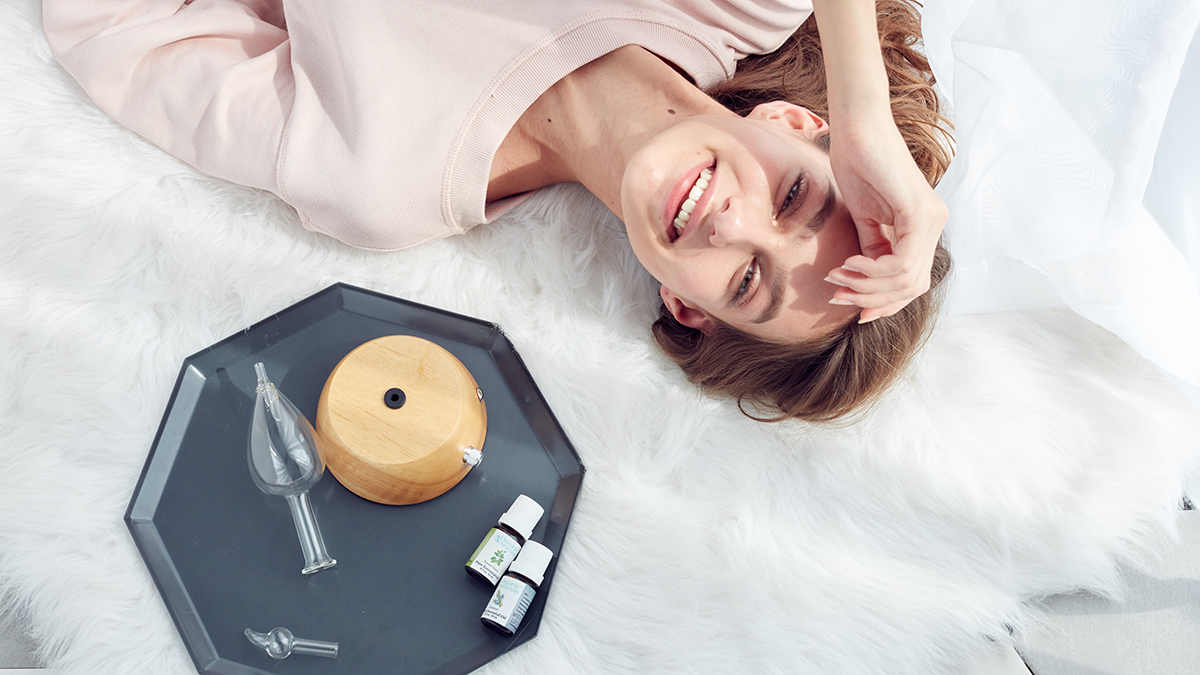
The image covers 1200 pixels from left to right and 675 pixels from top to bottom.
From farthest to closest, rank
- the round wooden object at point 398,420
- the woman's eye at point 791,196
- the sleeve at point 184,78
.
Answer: the sleeve at point 184,78
the round wooden object at point 398,420
the woman's eye at point 791,196

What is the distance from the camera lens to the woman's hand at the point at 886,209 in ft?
2.62

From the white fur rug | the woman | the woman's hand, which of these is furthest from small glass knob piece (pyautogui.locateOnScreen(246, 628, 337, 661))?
the woman's hand

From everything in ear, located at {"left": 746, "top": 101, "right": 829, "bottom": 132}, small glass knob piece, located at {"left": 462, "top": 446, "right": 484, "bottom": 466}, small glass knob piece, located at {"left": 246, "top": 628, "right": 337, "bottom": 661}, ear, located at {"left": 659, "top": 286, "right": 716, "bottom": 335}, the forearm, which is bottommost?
small glass knob piece, located at {"left": 246, "top": 628, "right": 337, "bottom": 661}

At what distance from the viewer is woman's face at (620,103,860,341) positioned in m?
0.89

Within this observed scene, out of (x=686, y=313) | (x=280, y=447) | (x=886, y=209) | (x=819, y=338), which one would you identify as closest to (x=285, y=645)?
(x=280, y=447)

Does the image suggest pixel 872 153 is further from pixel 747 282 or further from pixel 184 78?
pixel 184 78

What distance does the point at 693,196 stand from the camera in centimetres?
91

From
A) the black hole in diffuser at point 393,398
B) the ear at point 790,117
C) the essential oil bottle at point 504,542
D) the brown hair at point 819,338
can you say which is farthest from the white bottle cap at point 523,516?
the ear at point 790,117

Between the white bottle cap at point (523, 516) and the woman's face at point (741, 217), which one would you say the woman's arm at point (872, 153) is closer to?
the woman's face at point (741, 217)

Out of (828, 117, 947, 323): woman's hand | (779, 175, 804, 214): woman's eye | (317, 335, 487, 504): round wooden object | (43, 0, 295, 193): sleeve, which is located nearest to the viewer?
(828, 117, 947, 323): woman's hand

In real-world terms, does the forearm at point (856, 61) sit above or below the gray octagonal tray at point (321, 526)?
above

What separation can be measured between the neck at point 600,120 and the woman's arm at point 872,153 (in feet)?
0.88

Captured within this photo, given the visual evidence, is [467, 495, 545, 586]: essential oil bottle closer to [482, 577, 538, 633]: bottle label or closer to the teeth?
[482, 577, 538, 633]: bottle label

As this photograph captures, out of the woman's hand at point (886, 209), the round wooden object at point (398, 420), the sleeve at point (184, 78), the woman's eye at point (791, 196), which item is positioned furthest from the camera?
the sleeve at point (184, 78)
